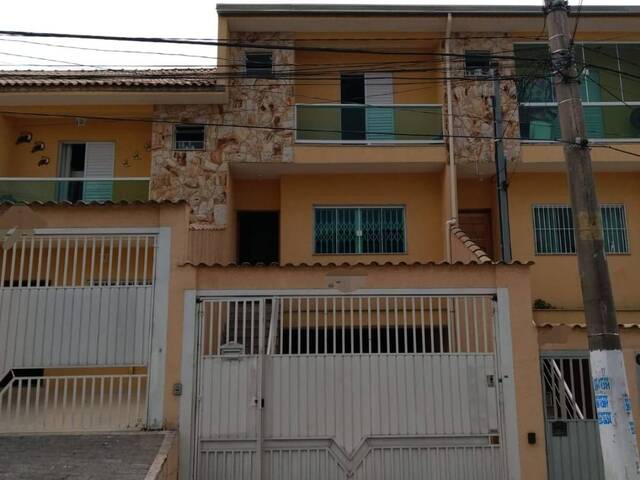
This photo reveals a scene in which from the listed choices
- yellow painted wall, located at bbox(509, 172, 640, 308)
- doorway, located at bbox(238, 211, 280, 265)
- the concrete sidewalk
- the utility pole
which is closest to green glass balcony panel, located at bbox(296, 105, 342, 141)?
doorway, located at bbox(238, 211, 280, 265)

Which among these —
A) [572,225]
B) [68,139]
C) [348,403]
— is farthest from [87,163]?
[572,225]

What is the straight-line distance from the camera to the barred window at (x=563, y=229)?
523 inches

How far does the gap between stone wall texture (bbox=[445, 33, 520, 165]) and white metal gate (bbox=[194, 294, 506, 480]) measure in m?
5.51

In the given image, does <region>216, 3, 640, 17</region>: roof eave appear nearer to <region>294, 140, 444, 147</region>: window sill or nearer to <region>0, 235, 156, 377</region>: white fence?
<region>294, 140, 444, 147</region>: window sill

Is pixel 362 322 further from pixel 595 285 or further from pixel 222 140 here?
pixel 222 140

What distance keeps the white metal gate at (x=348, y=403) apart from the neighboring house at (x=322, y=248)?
0.03 metres

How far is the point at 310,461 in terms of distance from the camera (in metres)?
7.73

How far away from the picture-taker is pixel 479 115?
511 inches

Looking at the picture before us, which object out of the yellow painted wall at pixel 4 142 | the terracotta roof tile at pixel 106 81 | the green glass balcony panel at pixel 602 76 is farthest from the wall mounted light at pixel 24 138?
the green glass balcony panel at pixel 602 76

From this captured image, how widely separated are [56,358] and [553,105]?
11.1 metres

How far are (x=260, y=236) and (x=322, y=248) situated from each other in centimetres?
191

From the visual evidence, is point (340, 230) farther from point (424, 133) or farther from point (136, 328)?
point (136, 328)

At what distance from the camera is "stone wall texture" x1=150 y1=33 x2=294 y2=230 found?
12523mm

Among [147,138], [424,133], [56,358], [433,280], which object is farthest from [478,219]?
[56,358]
